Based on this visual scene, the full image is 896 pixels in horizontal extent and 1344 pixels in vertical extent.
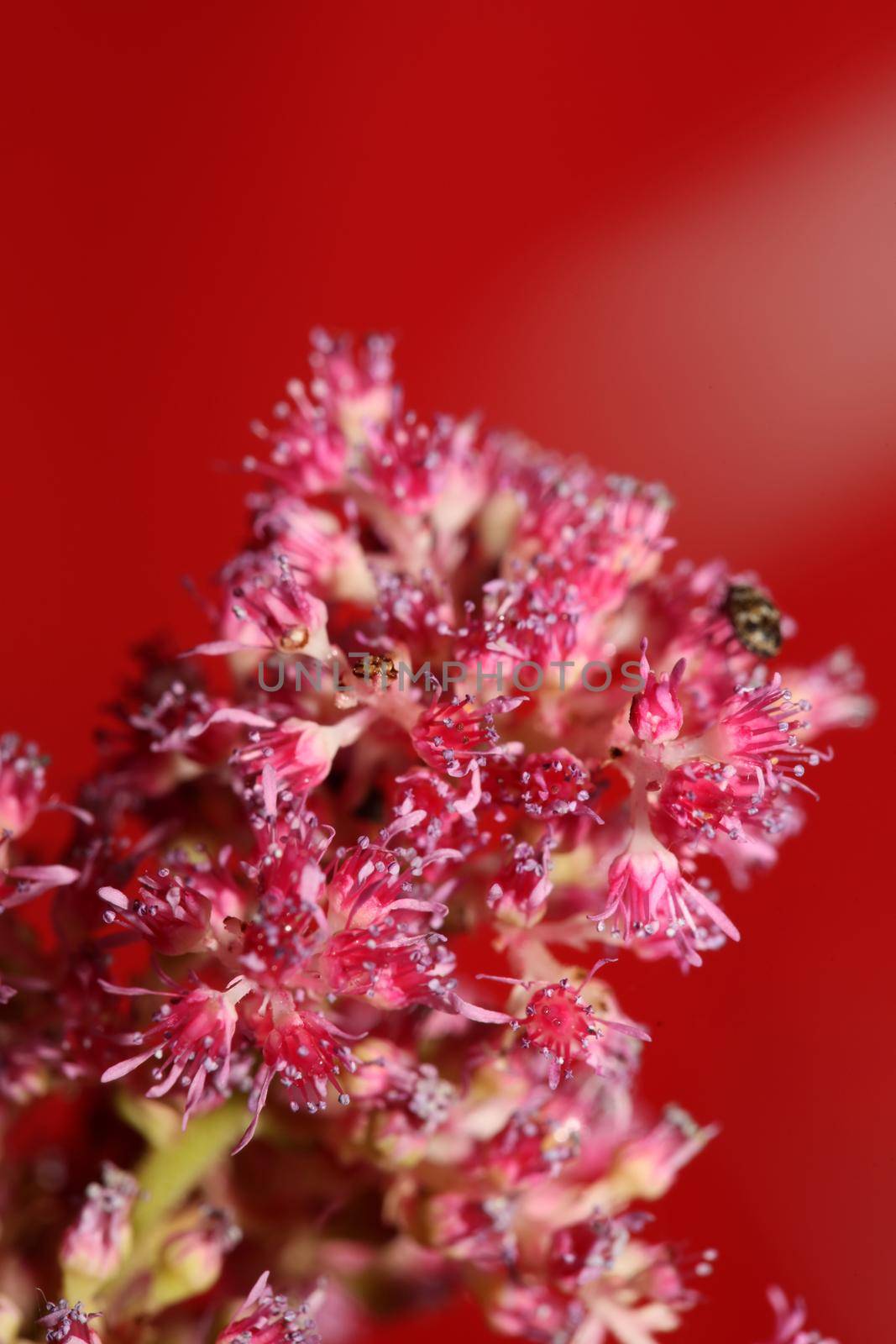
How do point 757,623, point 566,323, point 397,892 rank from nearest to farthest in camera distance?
point 397,892 < point 757,623 < point 566,323

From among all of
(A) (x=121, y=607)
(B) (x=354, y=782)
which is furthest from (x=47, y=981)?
(A) (x=121, y=607)

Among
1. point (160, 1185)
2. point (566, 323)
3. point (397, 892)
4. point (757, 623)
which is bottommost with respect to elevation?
point (160, 1185)

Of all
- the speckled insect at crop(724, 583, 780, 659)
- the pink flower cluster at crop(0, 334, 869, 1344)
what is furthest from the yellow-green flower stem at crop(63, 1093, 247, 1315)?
the speckled insect at crop(724, 583, 780, 659)

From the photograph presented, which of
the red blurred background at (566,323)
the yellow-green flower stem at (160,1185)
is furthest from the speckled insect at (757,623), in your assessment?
the yellow-green flower stem at (160,1185)

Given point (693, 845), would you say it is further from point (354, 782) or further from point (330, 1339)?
point (330, 1339)

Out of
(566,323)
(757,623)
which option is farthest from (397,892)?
(566,323)

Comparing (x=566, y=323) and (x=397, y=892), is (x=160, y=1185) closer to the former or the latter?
(x=397, y=892)

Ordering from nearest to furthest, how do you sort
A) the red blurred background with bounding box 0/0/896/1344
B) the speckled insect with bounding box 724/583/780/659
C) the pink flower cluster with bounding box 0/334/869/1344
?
the pink flower cluster with bounding box 0/334/869/1344, the speckled insect with bounding box 724/583/780/659, the red blurred background with bounding box 0/0/896/1344

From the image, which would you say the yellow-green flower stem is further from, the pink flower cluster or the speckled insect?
the speckled insect
